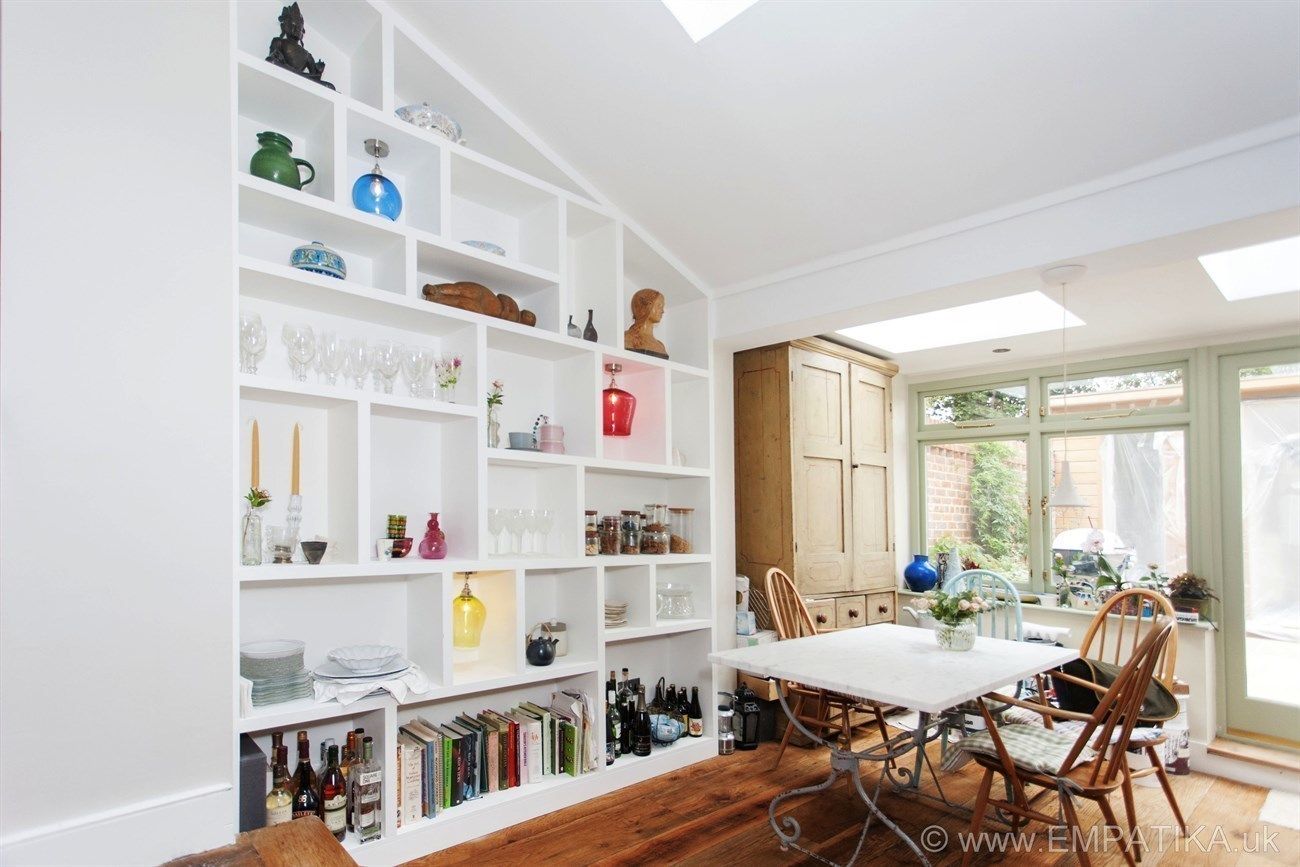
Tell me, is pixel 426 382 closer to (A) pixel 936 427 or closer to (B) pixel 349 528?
(B) pixel 349 528

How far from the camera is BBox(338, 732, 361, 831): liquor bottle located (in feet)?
8.70

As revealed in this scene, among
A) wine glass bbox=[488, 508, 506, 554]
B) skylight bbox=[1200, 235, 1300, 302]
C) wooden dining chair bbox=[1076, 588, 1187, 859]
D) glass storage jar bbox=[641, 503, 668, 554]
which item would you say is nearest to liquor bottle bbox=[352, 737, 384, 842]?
wine glass bbox=[488, 508, 506, 554]

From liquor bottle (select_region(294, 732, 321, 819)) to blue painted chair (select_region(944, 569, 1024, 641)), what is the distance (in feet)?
10.9

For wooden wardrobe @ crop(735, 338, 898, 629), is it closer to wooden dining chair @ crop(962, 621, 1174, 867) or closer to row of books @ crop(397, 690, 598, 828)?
row of books @ crop(397, 690, 598, 828)

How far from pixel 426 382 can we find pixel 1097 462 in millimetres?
4072

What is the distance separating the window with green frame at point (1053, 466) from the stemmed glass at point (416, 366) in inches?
147

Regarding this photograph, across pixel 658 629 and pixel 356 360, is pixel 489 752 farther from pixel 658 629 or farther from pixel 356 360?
pixel 356 360

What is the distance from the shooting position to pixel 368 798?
2654 mm

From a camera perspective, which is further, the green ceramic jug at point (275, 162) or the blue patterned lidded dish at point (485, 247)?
the blue patterned lidded dish at point (485, 247)

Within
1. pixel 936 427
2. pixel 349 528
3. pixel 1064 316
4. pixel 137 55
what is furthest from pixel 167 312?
pixel 936 427

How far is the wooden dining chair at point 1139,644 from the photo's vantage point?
2748 mm

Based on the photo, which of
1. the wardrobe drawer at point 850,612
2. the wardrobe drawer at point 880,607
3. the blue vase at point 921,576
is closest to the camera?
the wardrobe drawer at point 850,612

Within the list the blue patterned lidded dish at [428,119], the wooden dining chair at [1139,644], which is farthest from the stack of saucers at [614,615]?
the blue patterned lidded dish at [428,119]

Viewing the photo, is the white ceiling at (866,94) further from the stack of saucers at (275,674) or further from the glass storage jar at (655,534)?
the stack of saucers at (275,674)
